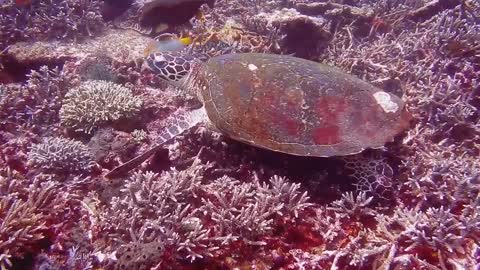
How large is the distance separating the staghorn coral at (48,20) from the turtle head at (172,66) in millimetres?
2224

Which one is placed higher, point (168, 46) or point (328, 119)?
point (328, 119)

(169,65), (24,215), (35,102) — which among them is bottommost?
(35,102)

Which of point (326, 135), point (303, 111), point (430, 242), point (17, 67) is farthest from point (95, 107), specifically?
point (430, 242)

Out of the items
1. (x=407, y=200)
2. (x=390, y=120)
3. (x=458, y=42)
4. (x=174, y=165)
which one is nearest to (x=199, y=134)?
(x=174, y=165)

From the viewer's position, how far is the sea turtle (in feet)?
9.51

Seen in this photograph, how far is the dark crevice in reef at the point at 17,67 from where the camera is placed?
187 inches

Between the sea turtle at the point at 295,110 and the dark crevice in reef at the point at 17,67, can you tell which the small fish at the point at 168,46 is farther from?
the sea turtle at the point at 295,110

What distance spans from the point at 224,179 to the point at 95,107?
5.86ft

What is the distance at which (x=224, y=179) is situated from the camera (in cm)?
304

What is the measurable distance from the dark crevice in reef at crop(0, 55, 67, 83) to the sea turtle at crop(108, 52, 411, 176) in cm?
286

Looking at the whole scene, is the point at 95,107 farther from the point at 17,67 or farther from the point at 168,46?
the point at 17,67

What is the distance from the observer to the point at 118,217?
2691 millimetres

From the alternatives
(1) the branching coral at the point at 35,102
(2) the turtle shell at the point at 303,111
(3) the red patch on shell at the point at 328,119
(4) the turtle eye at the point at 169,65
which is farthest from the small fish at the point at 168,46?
(3) the red patch on shell at the point at 328,119

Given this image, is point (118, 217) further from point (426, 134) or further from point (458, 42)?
point (458, 42)
